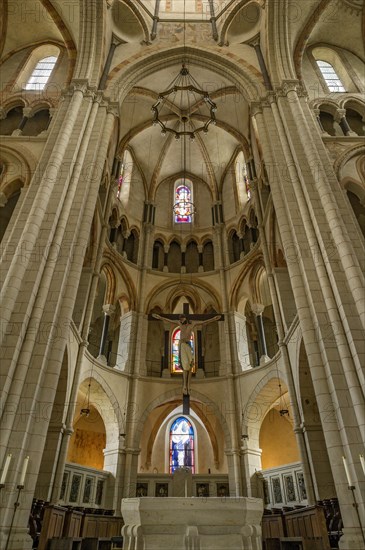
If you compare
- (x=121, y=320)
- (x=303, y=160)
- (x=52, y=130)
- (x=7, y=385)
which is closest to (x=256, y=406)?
(x=121, y=320)

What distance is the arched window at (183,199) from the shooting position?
2345cm

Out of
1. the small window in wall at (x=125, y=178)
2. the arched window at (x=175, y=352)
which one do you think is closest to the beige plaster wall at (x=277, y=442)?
the arched window at (x=175, y=352)

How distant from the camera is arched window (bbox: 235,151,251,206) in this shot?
2153 cm

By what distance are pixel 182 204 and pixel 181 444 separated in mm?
13956

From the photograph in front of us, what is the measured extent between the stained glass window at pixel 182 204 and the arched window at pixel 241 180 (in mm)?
3212

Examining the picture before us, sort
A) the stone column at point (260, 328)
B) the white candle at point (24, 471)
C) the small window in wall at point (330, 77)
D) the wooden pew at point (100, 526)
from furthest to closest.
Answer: the stone column at point (260, 328) → the small window in wall at point (330, 77) → the wooden pew at point (100, 526) → the white candle at point (24, 471)

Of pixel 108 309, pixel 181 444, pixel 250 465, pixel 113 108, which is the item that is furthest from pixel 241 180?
pixel 181 444

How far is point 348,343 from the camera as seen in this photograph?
8195 millimetres

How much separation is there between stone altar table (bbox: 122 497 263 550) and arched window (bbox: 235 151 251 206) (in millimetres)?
17649

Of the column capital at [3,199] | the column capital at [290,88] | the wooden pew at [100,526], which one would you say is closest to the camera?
the wooden pew at [100,526]

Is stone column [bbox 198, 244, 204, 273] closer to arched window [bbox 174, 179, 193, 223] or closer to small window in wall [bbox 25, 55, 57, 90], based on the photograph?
arched window [bbox 174, 179, 193, 223]

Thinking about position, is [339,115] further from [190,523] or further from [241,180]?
[190,523]

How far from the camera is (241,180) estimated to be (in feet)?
73.4

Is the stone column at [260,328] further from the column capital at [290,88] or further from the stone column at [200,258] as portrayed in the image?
the column capital at [290,88]
